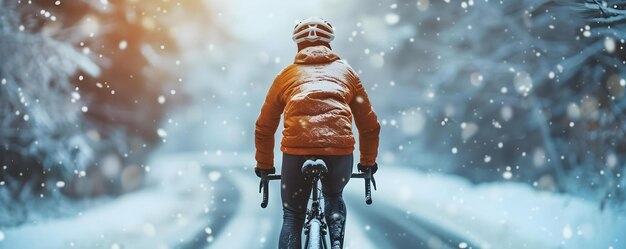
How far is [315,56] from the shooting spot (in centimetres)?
271

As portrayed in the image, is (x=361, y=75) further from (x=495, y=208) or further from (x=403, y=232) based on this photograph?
(x=495, y=208)

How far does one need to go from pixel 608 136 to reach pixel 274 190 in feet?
9.10

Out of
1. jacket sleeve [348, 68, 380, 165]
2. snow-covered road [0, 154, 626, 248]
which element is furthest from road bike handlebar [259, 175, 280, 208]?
snow-covered road [0, 154, 626, 248]

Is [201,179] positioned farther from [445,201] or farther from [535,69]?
[535,69]

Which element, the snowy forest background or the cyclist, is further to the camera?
the snowy forest background

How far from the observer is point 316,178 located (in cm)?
248

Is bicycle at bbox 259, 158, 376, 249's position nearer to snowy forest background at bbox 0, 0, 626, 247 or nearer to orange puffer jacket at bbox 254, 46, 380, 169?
orange puffer jacket at bbox 254, 46, 380, 169

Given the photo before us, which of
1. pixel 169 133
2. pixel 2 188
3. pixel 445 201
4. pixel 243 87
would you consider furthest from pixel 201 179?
pixel 445 201

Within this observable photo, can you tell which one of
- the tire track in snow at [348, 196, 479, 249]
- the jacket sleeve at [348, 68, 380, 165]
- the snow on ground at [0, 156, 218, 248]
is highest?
the jacket sleeve at [348, 68, 380, 165]

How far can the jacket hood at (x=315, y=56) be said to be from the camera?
271cm

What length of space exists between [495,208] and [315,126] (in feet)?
8.79

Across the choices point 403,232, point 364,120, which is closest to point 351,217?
point 403,232

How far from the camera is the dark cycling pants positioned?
2598mm

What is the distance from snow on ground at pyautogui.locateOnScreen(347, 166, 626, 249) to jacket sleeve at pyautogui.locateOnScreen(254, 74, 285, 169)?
200cm
